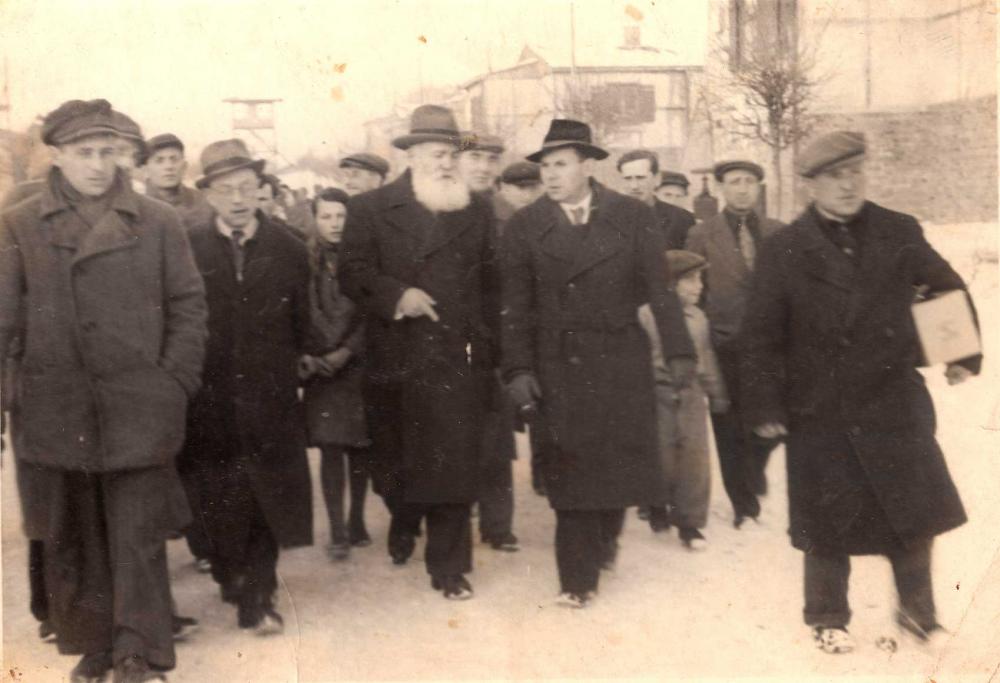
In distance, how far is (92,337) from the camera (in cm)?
371

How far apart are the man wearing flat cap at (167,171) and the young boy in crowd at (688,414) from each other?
6.22 feet

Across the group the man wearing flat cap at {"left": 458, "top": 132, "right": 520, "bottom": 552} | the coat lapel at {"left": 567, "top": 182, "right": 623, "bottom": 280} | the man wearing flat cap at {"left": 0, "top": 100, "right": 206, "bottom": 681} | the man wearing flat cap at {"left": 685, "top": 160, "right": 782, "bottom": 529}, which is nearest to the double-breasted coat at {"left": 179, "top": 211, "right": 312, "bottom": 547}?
the man wearing flat cap at {"left": 0, "top": 100, "right": 206, "bottom": 681}

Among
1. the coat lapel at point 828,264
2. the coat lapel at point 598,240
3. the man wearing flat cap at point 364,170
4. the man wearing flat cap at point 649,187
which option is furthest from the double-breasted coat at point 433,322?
the coat lapel at point 828,264

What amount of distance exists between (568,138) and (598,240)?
411 mm

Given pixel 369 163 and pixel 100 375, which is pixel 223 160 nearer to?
pixel 369 163

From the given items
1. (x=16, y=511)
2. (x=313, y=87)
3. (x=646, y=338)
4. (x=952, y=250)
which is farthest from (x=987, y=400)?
(x=16, y=511)

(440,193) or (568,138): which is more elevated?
(568,138)

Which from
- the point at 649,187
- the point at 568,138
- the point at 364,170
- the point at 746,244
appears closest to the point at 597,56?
the point at 568,138

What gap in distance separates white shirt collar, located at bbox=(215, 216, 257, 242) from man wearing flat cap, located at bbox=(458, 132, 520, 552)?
0.86 m

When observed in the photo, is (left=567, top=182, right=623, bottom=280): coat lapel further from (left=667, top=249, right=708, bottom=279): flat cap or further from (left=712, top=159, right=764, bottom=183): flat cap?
(left=712, top=159, right=764, bottom=183): flat cap

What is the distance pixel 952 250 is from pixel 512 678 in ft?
7.68

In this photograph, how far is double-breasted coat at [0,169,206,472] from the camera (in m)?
3.71

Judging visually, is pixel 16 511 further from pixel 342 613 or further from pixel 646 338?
pixel 646 338

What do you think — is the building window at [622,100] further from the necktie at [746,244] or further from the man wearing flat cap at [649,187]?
the necktie at [746,244]
